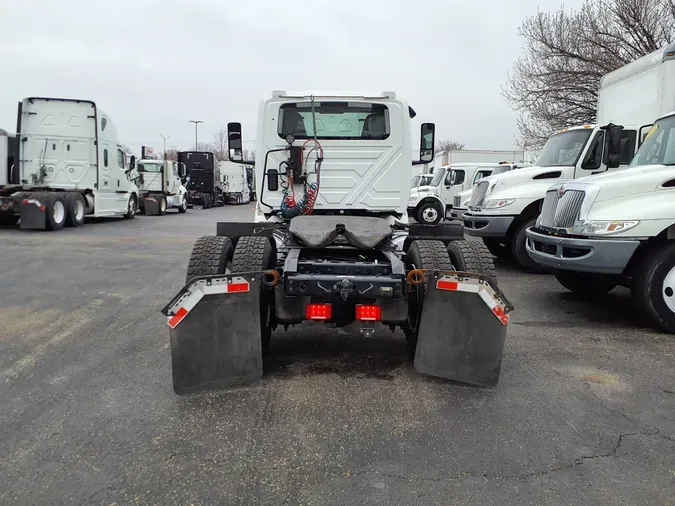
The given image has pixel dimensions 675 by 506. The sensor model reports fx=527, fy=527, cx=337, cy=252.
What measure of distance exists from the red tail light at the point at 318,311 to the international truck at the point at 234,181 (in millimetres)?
37093

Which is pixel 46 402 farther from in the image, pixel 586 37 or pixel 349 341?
pixel 586 37

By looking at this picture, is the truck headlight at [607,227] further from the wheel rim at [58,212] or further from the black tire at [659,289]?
the wheel rim at [58,212]

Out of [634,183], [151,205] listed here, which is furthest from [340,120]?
[151,205]

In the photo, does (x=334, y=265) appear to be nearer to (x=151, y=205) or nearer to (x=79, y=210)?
(x=79, y=210)

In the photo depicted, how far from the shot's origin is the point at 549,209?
7121mm

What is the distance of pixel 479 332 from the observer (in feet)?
13.1

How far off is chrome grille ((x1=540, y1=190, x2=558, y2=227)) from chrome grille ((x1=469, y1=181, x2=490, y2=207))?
10.2ft

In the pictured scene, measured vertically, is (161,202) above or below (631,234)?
above

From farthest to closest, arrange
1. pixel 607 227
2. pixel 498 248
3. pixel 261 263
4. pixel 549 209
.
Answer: pixel 498 248 → pixel 549 209 → pixel 607 227 → pixel 261 263

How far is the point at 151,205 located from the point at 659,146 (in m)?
22.3

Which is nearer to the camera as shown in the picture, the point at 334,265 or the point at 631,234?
the point at 334,265

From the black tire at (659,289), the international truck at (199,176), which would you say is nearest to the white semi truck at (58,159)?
the black tire at (659,289)

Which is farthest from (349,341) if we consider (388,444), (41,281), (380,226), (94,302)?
(41,281)

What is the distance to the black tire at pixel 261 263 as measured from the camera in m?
4.39
